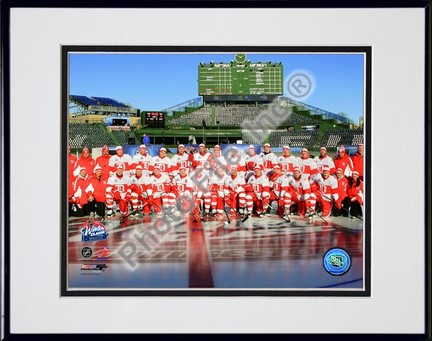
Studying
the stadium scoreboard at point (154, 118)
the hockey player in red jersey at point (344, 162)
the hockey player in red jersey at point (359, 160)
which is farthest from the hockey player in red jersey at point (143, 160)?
the hockey player in red jersey at point (359, 160)

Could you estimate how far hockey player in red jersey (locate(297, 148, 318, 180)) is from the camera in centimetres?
344

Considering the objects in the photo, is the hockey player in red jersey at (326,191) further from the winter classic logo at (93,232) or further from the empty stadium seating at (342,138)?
the winter classic logo at (93,232)

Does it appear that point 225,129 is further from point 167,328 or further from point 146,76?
point 167,328

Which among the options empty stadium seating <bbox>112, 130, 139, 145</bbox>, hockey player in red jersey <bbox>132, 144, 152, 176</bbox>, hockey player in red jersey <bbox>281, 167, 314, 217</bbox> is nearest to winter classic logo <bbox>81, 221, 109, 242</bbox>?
hockey player in red jersey <bbox>132, 144, 152, 176</bbox>

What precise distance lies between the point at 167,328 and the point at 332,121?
Answer: 1679mm

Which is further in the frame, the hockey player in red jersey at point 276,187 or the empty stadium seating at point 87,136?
the hockey player in red jersey at point 276,187

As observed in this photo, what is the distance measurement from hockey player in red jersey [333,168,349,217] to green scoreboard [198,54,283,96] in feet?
2.23

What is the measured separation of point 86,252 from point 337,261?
1.60 meters

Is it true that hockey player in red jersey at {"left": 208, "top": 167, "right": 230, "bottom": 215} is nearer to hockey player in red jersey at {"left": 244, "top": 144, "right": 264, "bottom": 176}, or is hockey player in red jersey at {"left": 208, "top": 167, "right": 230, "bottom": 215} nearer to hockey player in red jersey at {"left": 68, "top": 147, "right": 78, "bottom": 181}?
hockey player in red jersey at {"left": 244, "top": 144, "right": 264, "bottom": 176}

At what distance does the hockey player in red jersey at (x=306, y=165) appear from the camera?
3.44 metres

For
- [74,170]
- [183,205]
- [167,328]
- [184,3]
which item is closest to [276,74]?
[184,3]

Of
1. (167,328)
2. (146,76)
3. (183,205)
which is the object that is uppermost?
(146,76)

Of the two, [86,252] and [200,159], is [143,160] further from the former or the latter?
[86,252]
